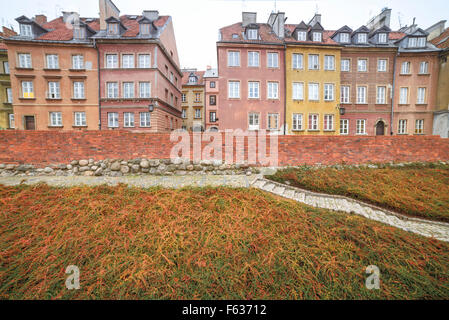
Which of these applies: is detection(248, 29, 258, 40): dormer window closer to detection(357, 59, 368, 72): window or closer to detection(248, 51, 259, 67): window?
detection(248, 51, 259, 67): window

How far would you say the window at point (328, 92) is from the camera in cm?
1892

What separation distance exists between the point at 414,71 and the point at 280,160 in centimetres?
2305

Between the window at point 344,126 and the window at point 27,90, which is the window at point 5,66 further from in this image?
the window at point 344,126

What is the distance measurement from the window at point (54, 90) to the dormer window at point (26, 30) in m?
5.21

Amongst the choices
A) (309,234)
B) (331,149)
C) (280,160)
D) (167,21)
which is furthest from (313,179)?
(167,21)

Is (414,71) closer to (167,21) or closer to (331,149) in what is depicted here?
(331,149)

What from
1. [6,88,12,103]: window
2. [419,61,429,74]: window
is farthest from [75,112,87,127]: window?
[419,61,429,74]: window

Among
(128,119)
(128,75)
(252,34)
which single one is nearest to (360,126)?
(252,34)

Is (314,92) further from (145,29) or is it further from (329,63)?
(145,29)

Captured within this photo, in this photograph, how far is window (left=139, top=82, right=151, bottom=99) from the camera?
18562 millimetres

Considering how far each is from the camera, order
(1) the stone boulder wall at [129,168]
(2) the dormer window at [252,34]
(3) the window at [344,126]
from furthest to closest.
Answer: (3) the window at [344,126] → (2) the dormer window at [252,34] → (1) the stone boulder wall at [129,168]

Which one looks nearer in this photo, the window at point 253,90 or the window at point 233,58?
the window at point 233,58

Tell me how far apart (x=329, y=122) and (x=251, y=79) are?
8.99 metres

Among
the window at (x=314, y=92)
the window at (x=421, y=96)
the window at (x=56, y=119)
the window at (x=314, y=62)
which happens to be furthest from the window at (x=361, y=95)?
the window at (x=56, y=119)
